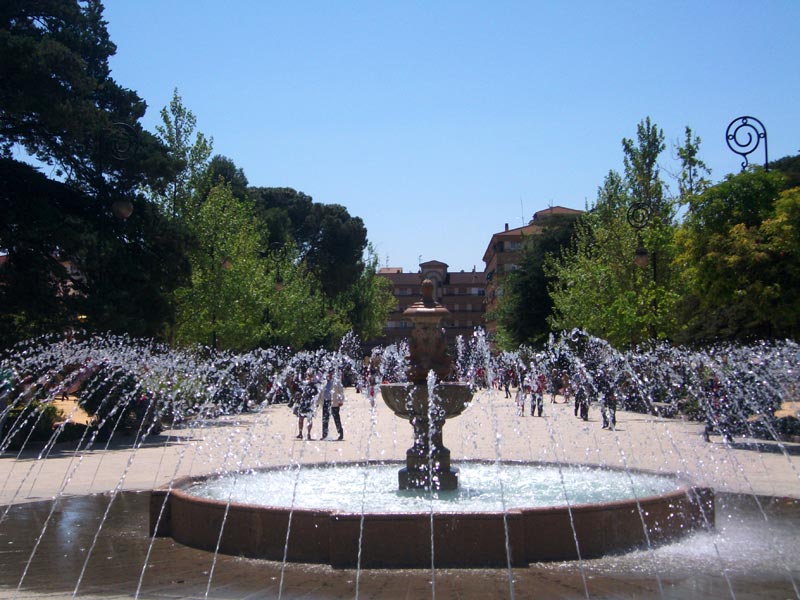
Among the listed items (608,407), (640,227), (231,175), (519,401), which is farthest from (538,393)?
(231,175)

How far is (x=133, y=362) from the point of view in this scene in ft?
75.6

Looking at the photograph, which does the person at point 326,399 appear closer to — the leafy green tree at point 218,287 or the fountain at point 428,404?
the fountain at point 428,404

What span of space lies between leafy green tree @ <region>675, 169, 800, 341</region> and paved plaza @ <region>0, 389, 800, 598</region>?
9.99 feet

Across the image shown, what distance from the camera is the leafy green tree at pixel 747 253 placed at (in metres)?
19.3

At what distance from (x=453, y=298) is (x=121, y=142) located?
126 m

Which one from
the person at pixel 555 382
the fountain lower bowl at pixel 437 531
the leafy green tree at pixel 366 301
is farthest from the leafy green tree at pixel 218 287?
the leafy green tree at pixel 366 301

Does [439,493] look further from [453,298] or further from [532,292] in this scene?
[453,298]

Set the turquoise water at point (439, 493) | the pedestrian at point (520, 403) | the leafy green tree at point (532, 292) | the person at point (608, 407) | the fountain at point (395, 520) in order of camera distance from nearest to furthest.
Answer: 1. the fountain at point (395, 520)
2. the turquoise water at point (439, 493)
3. the person at point (608, 407)
4. the pedestrian at point (520, 403)
5. the leafy green tree at point (532, 292)

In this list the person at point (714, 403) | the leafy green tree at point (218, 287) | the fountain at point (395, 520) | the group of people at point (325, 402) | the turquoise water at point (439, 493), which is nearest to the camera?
the fountain at point (395, 520)

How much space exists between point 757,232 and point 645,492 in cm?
1136

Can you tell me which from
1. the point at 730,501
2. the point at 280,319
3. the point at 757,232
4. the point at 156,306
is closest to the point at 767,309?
the point at 757,232

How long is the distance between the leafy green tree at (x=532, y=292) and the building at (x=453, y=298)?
8077 centimetres

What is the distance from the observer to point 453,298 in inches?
5955

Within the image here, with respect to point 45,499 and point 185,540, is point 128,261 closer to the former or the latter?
point 45,499
